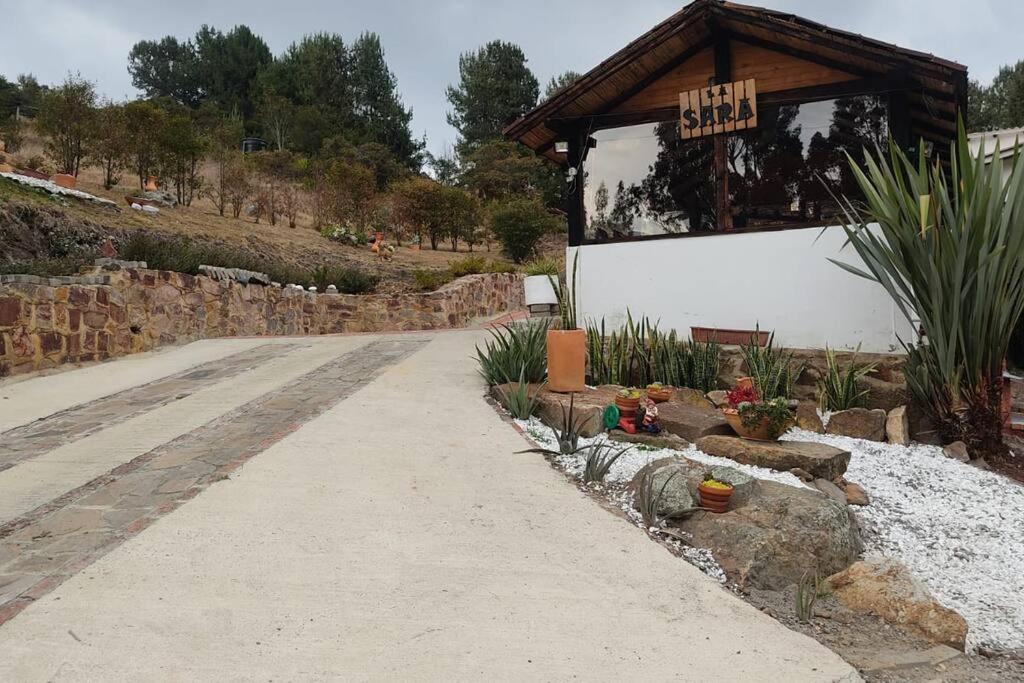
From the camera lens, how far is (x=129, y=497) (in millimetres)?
4117

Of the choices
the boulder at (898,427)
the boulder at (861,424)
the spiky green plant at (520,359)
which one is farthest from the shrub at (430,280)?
the boulder at (898,427)

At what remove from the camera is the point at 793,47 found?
7336 millimetres

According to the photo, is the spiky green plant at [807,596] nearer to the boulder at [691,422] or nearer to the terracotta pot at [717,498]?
the terracotta pot at [717,498]

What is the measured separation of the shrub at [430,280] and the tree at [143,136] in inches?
332

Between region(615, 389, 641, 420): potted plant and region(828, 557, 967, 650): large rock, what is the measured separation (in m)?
2.48

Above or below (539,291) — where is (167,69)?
above

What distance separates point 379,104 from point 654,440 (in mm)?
38682

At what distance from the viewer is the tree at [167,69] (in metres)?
44.2

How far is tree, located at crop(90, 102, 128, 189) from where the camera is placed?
18.2 meters

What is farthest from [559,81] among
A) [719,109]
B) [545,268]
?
[719,109]

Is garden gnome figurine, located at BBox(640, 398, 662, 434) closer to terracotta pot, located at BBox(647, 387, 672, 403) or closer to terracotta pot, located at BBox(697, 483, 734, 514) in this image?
terracotta pot, located at BBox(647, 387, 672, 403)

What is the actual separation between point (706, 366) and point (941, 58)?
3.69 metres

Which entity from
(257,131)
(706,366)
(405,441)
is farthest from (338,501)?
(257,131)

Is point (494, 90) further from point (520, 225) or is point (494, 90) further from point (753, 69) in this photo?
point (753, 69)
